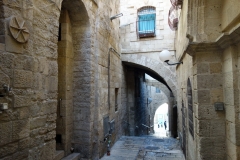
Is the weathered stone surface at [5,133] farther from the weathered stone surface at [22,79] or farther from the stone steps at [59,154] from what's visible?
the stone steps at [59,154]

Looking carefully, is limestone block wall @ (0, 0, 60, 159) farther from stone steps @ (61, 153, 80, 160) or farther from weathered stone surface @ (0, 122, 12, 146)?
stone steps @ (61, 153, 80, 160)

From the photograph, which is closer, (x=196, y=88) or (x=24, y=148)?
(x=24, y=148)

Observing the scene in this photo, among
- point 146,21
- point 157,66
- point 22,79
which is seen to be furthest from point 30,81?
point 146,21

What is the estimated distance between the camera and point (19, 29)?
205cm

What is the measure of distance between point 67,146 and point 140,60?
15.1ft

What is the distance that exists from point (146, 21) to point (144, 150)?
4848mm

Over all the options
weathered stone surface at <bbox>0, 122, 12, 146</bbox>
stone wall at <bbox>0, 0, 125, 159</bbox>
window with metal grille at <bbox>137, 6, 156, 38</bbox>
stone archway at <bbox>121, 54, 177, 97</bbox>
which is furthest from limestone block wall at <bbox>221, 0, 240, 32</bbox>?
window with metal grille at <bbox>137, 6, 156, 38</bbox>

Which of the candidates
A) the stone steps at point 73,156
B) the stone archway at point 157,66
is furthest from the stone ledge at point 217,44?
the stone archway at point 157,66

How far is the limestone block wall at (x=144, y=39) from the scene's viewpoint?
760 cm

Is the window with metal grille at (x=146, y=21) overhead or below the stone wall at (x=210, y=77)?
overhead

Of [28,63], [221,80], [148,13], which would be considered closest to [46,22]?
[28,63]

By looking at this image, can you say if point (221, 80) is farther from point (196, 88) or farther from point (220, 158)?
point (220, 158)

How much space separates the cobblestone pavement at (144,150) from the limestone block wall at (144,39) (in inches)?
131

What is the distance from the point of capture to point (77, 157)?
4.05 metres
